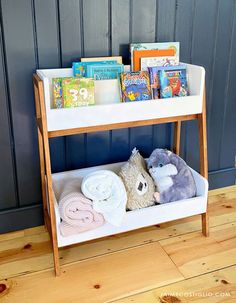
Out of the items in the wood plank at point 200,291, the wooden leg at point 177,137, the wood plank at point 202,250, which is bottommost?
the wood plank at point 200,291

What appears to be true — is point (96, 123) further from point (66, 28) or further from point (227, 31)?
point (227, 31)

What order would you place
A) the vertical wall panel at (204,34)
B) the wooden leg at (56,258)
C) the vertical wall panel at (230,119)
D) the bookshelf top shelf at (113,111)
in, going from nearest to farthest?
the bookshelf top shelf at (113,111), the wooden leg at (56,258), the vertical wall panel at (204,34), the vertical wall panel at (230,119)

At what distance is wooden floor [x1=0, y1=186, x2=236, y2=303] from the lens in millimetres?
1332

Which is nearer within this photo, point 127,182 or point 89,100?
point 89,100

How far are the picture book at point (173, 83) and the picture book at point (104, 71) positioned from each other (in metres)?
0.19

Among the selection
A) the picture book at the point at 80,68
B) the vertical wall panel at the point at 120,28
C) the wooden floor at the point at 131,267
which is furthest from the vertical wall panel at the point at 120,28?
the wooden floor at the point at 131,267

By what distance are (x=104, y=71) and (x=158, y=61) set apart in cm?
28

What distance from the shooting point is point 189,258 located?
1.54 metres

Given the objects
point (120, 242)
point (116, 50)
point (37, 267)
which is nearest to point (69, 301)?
point (37, 267)

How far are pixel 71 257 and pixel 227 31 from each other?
4.86ft

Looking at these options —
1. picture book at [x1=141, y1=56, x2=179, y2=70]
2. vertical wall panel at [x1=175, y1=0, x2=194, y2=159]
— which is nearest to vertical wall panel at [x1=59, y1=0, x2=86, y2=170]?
picture book at [x1=141, y1=56, x2=179, y2=70]

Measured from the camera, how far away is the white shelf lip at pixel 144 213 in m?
1.44

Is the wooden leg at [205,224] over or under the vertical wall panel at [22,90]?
under

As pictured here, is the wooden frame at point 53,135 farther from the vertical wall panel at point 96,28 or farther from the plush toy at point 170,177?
the vertical wall panel at point 96,28
